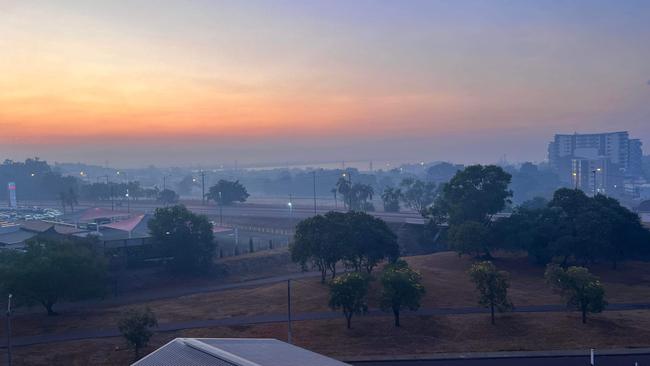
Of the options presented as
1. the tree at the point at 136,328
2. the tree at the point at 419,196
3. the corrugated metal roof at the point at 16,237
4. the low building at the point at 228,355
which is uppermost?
the tree at the point at 419,196

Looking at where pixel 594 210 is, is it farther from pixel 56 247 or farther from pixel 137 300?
pixel 56 247

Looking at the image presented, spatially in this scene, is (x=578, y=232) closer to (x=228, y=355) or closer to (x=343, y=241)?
(x=343, y=241)

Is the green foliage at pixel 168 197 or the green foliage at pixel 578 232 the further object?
the green foliage at pixel 168 197

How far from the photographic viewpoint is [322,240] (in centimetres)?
5094

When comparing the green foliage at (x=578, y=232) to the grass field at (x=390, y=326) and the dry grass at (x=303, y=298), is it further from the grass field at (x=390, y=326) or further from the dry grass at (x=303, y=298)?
the grass field at (x=390, y=326)

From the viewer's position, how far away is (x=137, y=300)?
51406mm

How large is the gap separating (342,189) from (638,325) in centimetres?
8509

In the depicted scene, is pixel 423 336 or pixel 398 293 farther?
pixel 398 293

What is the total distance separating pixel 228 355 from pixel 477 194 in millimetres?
50730

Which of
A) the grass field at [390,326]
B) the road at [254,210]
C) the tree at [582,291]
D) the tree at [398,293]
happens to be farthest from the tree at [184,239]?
the tree at [582,291]

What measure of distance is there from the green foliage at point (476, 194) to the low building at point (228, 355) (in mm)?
44772

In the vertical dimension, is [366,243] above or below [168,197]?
below

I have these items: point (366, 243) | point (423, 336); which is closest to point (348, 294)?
point (423, 336)

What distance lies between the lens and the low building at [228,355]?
2258cm
